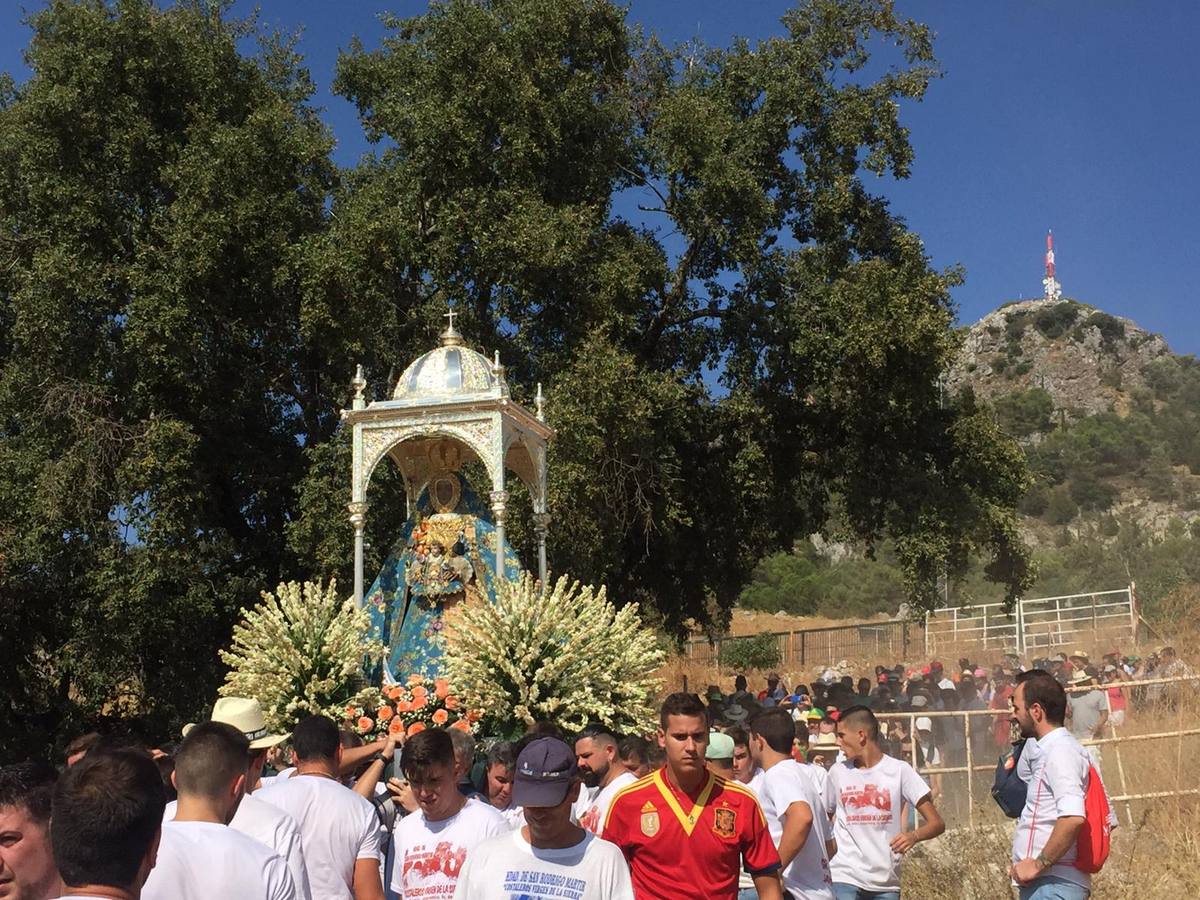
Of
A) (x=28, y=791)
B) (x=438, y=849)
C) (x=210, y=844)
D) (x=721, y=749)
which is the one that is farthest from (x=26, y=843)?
(x=721, y=749)

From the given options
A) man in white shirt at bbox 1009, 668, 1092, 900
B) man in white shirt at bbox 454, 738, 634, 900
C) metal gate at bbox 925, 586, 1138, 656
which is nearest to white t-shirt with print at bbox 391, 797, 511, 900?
man in white shirt at bbox 454, 738, 634, 900

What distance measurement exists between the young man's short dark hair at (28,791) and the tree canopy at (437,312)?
50.8 feet

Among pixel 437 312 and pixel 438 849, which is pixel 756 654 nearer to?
pixel 437 312

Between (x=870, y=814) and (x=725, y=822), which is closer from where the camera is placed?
(x=725, y=822)

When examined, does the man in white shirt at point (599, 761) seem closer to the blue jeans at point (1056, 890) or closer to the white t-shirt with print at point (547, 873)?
the blue jeans at point (1056, 890)

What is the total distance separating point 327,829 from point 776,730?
242cm

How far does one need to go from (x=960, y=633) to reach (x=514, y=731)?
28396mm

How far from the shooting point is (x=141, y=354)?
20562 millimetres

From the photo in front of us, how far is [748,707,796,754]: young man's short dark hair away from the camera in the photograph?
6859 mm

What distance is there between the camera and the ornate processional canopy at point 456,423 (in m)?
14.8

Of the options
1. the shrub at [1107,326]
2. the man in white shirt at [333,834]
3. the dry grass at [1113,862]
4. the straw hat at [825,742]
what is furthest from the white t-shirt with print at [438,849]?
the shrub at [1107,326]

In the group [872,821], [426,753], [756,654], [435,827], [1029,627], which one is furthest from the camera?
[756,654]

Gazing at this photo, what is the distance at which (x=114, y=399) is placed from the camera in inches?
828

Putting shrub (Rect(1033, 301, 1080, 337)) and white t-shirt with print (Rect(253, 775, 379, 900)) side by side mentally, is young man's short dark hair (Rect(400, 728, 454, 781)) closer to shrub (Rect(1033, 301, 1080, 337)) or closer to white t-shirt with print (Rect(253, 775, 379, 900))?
white t-shirt with print (Rect(253, 775, 379, 900))
